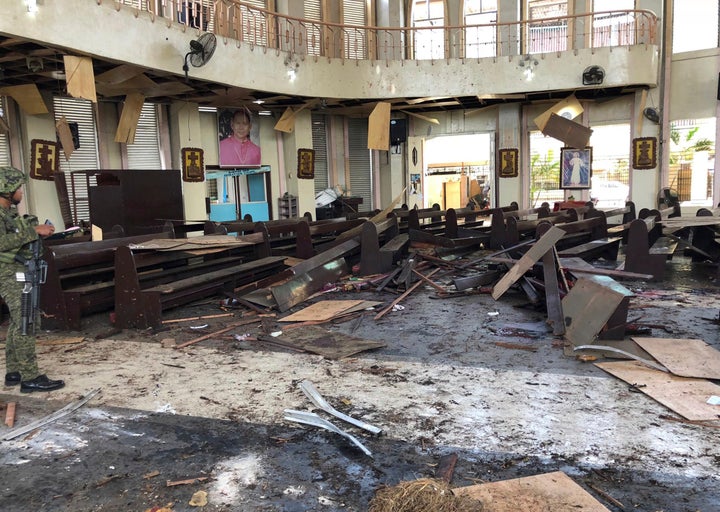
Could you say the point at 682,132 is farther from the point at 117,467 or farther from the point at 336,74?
the point at 117,467

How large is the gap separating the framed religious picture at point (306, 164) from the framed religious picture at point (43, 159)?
6.37 meters

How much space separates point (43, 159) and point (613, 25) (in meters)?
14.7

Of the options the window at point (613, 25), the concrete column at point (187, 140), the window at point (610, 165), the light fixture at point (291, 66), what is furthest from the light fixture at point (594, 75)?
the concrete column at point (187, 140)

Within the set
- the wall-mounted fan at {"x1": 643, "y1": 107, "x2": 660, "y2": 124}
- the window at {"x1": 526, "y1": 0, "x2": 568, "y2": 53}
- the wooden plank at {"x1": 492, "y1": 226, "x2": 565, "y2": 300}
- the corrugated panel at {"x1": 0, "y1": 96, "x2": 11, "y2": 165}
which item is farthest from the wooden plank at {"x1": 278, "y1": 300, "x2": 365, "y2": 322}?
the window at {"x1": 526, "y1": 0, "x2": 568, "y2": 53}

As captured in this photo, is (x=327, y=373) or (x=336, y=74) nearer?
(x=327, y=373)

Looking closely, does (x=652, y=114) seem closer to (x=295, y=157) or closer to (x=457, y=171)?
(x=457, y=171)

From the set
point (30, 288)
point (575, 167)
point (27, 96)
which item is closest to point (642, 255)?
point (30, 288)

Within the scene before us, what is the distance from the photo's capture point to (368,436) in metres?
3.32

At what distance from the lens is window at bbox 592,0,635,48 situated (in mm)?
14695

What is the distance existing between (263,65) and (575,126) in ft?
24.5

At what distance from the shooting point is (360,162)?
1780 cm

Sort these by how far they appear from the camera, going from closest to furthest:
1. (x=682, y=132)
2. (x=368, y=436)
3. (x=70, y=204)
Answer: (x=368, y=436) → (x=70, y=204) → (x=682, y=132)

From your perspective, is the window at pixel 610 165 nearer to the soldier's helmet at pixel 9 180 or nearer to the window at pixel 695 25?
the window at pixel 695 25

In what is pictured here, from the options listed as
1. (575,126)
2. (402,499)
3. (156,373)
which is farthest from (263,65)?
(402,499)
